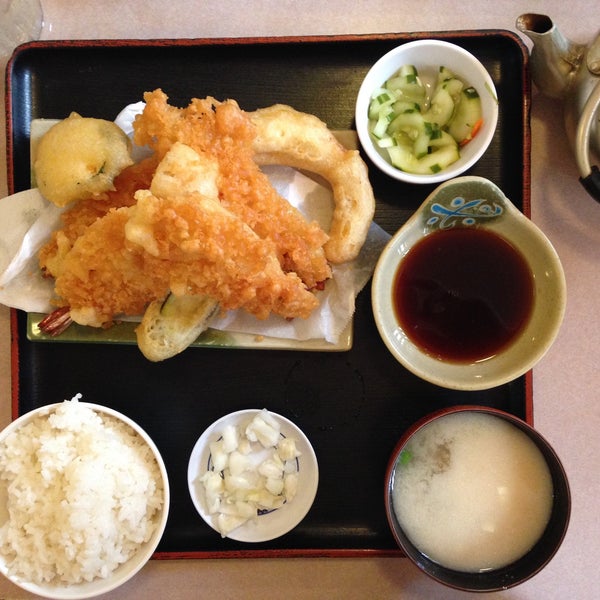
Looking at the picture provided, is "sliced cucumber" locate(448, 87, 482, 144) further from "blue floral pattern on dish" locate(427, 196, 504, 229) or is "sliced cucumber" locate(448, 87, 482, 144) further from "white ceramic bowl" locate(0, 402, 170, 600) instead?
"white ceramic bowl" locate(0, 402, 170, 600)

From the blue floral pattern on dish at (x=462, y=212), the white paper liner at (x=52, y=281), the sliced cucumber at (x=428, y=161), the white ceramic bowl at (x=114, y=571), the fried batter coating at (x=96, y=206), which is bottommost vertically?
the white ceramic bowl at (x=114, y=571)

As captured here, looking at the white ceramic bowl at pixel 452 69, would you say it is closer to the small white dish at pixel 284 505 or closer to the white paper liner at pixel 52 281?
the white paper liner at pixel 52 281

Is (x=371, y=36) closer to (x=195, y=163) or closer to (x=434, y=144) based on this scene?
(x=434, y=144)

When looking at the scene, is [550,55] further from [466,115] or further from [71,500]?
[71,500]

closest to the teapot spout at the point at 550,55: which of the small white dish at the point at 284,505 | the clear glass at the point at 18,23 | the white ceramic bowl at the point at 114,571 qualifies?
the small white dish at the point at 284,505

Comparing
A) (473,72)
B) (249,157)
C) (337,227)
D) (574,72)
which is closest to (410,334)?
(337,227)

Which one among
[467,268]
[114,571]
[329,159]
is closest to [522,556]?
[467,268]

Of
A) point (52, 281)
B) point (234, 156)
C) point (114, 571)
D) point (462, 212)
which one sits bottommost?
point (114, 571)
